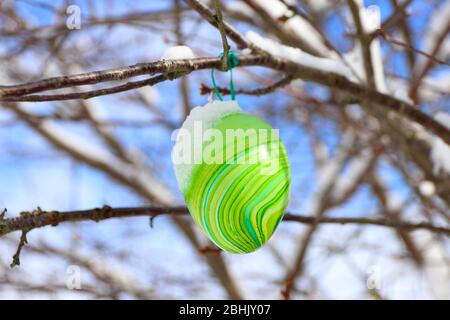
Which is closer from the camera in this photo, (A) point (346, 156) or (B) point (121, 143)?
(A) point (346, 156)

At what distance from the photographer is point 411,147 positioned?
1900 mm

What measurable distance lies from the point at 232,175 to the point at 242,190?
33mm

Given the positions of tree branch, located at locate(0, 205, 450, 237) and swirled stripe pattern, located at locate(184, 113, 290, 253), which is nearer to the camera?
swirled stripe pattern, located at locate(184, 113, 290, 253)

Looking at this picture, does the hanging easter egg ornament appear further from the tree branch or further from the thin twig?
the tree branch

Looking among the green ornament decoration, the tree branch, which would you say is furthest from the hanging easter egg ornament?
the tree branch

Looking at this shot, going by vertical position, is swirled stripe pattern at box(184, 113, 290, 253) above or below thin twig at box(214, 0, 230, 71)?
below

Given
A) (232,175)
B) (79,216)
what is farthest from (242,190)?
(79,216)

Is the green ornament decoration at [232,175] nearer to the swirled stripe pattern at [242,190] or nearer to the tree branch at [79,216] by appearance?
the swirled stripe pattern at [242,190]

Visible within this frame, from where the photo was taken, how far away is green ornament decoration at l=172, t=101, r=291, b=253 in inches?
37.8

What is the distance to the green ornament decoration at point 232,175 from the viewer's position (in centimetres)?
96

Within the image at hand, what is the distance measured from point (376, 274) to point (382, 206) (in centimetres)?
214

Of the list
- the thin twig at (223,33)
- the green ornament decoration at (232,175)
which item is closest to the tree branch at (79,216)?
the green ornament decoration at (232,175)

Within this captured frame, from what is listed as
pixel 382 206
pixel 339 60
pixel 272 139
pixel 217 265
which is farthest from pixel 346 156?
pixel 272 139
